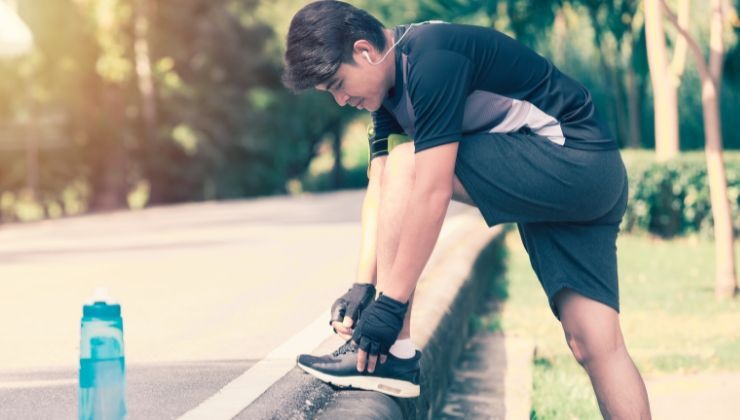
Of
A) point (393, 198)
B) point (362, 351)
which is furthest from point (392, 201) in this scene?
point (362, 351)

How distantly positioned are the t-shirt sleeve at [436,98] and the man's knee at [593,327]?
2.79ft

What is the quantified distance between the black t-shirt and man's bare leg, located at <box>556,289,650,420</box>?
0.57m

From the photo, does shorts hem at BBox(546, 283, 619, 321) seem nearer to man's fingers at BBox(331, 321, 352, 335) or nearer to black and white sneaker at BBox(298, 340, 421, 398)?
black and white sneaker at BBox(298, 340, 421, 398)

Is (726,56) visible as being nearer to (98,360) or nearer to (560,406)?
Answer: (560,406)

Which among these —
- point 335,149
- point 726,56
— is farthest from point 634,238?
point 335,149

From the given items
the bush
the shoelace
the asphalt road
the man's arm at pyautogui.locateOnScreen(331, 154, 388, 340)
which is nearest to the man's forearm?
the man's arm at pyautogui.locateOnScreen(331, 154, 388, 340)

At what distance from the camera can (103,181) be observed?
32.7m

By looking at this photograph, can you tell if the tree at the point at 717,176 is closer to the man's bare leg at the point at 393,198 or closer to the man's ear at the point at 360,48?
the man's bare leg at the point at 393,198

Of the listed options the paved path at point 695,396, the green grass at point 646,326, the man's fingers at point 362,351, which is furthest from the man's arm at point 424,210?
the paved path at point 695,396

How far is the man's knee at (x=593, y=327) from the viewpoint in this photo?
15.3 ft

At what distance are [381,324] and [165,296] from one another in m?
5.04

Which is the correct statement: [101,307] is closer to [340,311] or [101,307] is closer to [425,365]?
[340,311]

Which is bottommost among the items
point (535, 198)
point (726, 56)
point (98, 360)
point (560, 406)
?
point (560, 406)

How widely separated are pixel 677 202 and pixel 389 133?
531 inches
